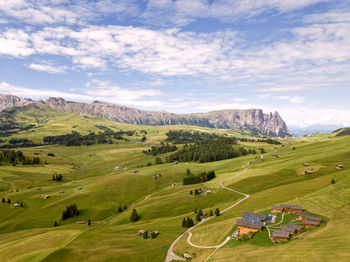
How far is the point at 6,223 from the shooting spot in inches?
4136

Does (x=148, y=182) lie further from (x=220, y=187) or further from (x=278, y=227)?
(x=278, y=227)

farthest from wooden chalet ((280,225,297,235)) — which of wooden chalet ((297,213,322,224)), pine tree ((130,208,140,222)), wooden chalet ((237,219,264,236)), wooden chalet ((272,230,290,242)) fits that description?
pine tree ((130,208,140,222))

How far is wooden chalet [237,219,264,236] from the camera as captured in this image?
5209 cm

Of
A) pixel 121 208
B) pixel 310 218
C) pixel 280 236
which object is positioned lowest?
pixel 121 208

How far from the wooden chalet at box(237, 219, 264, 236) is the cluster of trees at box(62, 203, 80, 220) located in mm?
93042

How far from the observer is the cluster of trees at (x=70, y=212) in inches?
4400

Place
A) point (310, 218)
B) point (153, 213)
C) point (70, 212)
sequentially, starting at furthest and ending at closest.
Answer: point (70, 212), point (153, 213), point (310, 218)

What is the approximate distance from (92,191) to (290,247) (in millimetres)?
130570

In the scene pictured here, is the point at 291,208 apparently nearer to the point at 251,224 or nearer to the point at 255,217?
the point at 255,217

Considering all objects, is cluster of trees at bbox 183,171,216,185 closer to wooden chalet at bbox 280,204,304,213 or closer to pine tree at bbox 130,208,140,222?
pine tree at bbox 130,208,140,222

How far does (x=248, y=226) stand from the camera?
5222 centimetres

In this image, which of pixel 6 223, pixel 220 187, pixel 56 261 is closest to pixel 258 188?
pixel 220 187

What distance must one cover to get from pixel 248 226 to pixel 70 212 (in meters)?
96.7

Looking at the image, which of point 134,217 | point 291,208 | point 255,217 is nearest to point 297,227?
point 255,217
